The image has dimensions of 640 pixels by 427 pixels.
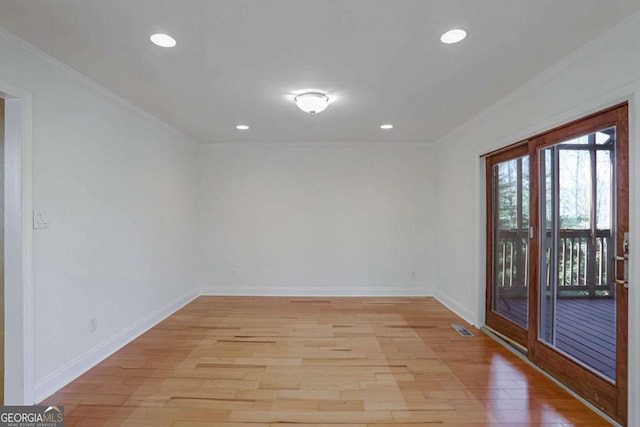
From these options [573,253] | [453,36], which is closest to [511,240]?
[573,253]

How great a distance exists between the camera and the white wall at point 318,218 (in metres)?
5.08

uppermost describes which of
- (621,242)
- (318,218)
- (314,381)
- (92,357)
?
(318,218)

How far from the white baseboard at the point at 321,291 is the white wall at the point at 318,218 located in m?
0.02

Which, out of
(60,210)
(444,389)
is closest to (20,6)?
(60,210)

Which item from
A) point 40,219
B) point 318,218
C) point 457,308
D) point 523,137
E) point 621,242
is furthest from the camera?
point 318,218

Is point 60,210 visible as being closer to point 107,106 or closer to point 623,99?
point 107,106

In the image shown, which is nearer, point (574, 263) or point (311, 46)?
point (311, 46)

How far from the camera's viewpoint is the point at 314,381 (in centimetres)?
253

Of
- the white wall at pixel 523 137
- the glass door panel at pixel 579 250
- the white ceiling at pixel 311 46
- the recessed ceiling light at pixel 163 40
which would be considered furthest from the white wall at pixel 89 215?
the glass door panel at pixel 579 250

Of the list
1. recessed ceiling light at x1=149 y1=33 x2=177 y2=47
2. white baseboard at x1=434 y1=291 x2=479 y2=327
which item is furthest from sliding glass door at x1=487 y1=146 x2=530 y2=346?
recessed ceiling light at x1=149 y1=33 x2=177 y2=47

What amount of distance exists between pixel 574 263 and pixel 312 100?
8.48 feet

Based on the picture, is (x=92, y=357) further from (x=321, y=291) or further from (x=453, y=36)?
(x=453, y=36)

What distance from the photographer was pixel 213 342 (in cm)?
328

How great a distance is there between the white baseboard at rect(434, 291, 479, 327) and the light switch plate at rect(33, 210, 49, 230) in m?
4.32
